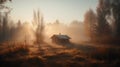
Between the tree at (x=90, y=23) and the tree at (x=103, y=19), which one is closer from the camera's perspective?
the tree at (x=103, y=19)

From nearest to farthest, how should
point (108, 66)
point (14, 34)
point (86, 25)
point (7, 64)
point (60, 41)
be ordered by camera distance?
point (108, 66) < point (7, 64) < point (60, 41) < point (86, 25) < point (14, 34)

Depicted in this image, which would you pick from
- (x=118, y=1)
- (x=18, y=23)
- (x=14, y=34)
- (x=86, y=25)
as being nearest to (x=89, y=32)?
(x=86, y=25)

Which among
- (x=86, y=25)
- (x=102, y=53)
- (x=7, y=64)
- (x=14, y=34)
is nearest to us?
(x=7, y=64)

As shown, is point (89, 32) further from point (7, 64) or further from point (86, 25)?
point (7, 64)

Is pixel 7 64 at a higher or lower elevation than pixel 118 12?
lower

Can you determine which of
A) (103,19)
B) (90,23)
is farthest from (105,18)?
(90,23)

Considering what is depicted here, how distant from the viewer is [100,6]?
65125 mm

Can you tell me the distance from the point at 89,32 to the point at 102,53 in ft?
159

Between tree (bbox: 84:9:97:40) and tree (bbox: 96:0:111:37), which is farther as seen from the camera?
tree (bbox: 84:9:97:40)

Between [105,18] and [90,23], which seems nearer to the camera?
[105,18]

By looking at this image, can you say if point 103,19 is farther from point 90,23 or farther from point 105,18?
point 90,23

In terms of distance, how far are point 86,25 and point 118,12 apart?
18.0m

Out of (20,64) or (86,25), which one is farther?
(86,25)

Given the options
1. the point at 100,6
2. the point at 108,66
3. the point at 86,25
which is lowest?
the point at 108,66
